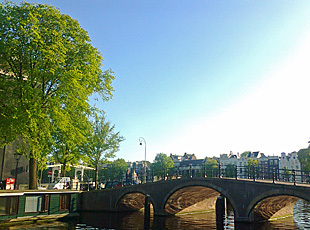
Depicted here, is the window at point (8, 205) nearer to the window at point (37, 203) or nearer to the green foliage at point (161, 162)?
the window at point (37, 203)

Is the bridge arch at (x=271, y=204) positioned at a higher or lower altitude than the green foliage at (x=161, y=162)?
lower

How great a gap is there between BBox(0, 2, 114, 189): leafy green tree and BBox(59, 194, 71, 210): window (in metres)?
3.88

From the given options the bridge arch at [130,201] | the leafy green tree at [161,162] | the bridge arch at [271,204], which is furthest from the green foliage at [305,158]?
the bridge arch at [130,201]

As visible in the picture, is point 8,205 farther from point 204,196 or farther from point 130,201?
point 204,196

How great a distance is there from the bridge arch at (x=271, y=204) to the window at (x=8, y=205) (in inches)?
708

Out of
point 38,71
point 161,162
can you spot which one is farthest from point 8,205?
point 161,162

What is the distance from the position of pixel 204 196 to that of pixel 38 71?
20970 mm

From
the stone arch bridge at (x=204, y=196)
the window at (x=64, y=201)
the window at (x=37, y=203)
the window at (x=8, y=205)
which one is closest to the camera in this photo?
the stone arch bridge at (x=204, y=196)

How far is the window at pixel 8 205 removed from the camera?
22.3 meters

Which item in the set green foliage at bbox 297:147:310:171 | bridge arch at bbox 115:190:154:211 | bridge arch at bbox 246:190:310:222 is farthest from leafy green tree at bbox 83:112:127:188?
green foliage at bbox 297:147:310:171

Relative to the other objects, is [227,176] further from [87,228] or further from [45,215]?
[45,215]

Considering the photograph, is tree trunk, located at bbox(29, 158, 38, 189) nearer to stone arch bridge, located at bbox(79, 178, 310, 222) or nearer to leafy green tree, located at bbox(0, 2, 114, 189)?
leafy green tree, located at bbox(0, 2, 114, 189)

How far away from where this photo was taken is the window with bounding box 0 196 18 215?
22.3 m

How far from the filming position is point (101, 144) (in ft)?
131
